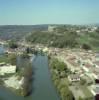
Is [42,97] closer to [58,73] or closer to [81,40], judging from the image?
[58,73]

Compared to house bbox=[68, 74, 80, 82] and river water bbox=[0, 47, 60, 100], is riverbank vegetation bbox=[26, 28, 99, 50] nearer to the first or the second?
river water bbox=[0, 47, 60, 100]

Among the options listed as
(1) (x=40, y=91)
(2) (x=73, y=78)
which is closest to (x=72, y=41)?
(2) (x=73, y=78)

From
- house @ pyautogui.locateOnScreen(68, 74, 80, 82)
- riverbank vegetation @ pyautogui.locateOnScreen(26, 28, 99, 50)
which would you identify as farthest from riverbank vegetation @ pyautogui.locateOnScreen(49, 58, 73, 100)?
riverbank vegetation @ pyautogui.locateOnScreen(26, 28, 99, 50)

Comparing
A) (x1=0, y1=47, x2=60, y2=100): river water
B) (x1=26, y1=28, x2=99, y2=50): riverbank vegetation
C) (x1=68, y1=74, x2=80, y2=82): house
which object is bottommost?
(x1=26, y1=28, x2=99, y2=50): riverbank vegetation

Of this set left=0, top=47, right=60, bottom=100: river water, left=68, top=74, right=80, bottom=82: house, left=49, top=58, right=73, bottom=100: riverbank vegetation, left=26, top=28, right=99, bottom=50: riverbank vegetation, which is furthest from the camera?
left=26, top=28, right=99, bottom=50: riverbank vegetation

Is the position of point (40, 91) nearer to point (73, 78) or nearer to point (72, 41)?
point (73, 78)

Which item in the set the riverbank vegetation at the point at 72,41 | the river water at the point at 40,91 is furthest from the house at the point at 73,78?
the riverbank vegetation at the point at 72,41

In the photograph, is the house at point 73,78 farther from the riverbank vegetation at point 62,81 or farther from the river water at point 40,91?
the river water at point 40,91

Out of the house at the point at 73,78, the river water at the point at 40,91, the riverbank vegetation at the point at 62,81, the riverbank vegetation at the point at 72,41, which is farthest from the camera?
the riverbank vegetation at the point at 72,41

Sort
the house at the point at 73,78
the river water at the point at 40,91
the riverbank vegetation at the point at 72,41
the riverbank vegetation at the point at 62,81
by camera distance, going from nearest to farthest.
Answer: the riverbank vegetation at the point at 62,81, the river water at the point at 40,91, the house at the point at 73,78, the riverbank vegetation at the point at 72,41

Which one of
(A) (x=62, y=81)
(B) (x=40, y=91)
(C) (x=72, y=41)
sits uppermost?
(A) (x=62, y=81)

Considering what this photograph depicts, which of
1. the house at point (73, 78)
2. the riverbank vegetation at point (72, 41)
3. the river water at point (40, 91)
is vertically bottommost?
the riverbank vegetation at point (72, 41)
